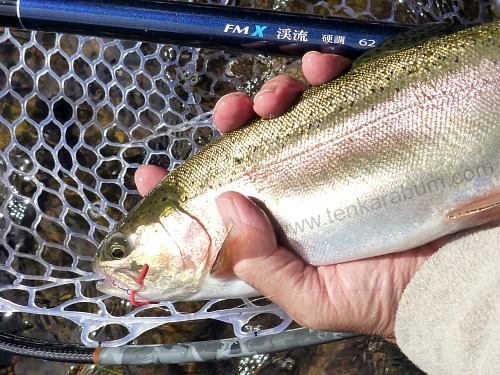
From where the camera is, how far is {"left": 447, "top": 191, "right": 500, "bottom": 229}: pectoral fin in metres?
1.51

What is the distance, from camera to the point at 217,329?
274cm

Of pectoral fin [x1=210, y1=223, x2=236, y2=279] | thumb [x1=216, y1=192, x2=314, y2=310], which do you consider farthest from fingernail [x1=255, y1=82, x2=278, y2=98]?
pectoral fin [x1=210, y1=223, x2=236, y2=279]

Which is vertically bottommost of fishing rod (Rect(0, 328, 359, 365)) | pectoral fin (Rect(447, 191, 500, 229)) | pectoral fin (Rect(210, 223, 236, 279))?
fishing rod (Rect(0, 328, 359, 365))

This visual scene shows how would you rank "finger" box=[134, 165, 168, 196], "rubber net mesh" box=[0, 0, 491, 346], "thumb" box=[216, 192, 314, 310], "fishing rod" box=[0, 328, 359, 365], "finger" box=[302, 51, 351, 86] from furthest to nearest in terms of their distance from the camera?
"rubber net mesh" box=[0, 0, 491, 346] → "finger" box=[134, 165, 168, 196] → "fishing rod" box=[0, 328, 359, 365] → "finger" box=[302, 51, 351, 86] → "thumb" box=[216, 192, 314, 310]

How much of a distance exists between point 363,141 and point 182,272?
742mm

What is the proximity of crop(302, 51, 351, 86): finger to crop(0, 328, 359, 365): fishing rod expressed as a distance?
3.25ft

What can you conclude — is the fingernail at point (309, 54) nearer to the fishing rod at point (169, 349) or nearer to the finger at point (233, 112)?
the finger at point (233, 112)

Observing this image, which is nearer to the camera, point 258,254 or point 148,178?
point 258,254

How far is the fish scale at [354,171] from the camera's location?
4.92 ft

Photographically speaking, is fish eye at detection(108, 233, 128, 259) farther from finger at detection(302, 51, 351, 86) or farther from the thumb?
finger at detection(302, 51, 351, 86)

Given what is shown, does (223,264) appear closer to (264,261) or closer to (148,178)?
(264,261)

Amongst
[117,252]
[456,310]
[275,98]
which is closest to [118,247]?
[117,252]

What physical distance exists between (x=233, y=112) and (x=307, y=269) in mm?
601

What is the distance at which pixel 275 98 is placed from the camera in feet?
5.62
